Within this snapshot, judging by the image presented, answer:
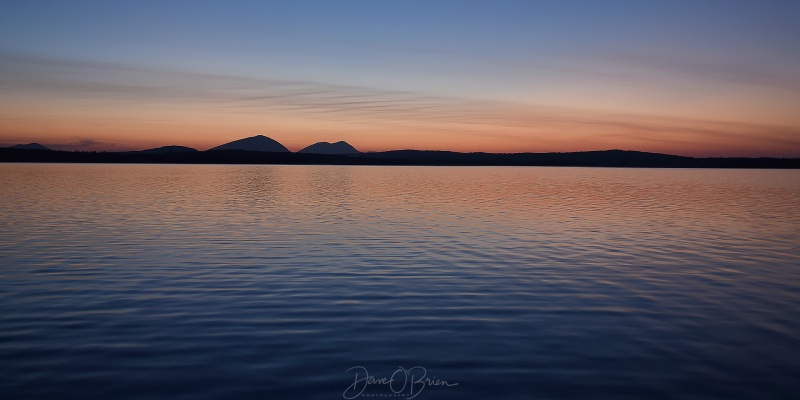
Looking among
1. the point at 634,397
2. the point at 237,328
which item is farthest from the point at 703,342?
the point at 237,328

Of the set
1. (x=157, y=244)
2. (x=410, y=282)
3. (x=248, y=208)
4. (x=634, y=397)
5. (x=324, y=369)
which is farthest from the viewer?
(x=248, y=208)

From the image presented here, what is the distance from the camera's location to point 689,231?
27656mm

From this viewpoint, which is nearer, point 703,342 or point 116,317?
point 703,342

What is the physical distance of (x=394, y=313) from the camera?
12.1 meters

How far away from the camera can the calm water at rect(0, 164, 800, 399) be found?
8.45 meters

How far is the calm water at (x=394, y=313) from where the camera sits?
8.45 metres

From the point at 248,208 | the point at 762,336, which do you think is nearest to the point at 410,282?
the point at 762,336

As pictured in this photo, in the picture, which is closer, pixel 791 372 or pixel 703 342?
pixel 791 372

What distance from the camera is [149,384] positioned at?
26.8ft

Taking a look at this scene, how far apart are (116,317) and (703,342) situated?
35.0ft

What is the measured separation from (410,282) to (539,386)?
7331 mm

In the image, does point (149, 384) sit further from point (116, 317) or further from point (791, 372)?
point (791, 372)

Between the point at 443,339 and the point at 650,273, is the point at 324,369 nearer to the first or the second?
the point at 443,339

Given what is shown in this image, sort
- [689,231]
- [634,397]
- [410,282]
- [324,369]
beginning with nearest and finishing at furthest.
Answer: [634,397] < [324,369] < [410,282] < [689,231]
